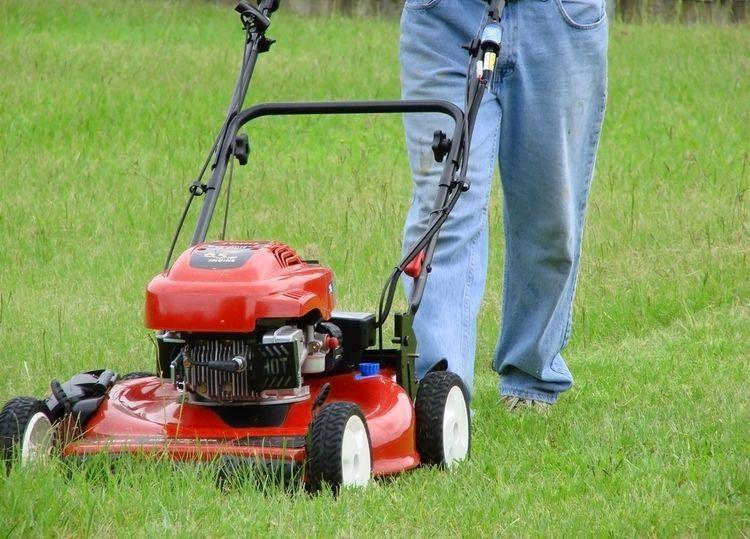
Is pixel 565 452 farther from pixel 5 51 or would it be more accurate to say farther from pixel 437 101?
pixel 5 51

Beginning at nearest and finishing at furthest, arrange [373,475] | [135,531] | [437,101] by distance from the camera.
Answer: [135,531] < [373,475] < [437,101]

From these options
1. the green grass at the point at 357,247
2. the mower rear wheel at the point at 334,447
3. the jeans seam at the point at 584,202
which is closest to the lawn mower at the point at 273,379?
the mower rear wheel at the point at 334,447

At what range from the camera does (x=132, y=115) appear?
8.84 m

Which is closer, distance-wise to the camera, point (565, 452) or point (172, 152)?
point (565, 452)

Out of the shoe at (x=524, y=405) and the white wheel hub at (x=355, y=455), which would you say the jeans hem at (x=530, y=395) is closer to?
the shoe at (x=524, y=405)

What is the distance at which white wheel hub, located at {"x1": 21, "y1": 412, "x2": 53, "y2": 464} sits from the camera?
3.19 metres

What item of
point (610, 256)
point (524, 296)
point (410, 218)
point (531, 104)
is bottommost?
point (610, 256)

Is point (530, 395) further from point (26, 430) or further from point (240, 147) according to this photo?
point (26, 430)

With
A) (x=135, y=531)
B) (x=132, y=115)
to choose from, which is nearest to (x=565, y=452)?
(x=135, y=531)

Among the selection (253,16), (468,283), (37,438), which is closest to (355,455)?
(37,438)

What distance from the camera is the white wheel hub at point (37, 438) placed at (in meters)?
3.19

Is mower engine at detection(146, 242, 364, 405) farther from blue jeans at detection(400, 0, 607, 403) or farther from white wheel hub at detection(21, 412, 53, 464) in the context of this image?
blue jeans at detection(400, 0, 607, 403)

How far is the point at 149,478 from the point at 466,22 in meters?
1.54

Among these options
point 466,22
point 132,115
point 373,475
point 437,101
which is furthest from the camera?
point 132,115
